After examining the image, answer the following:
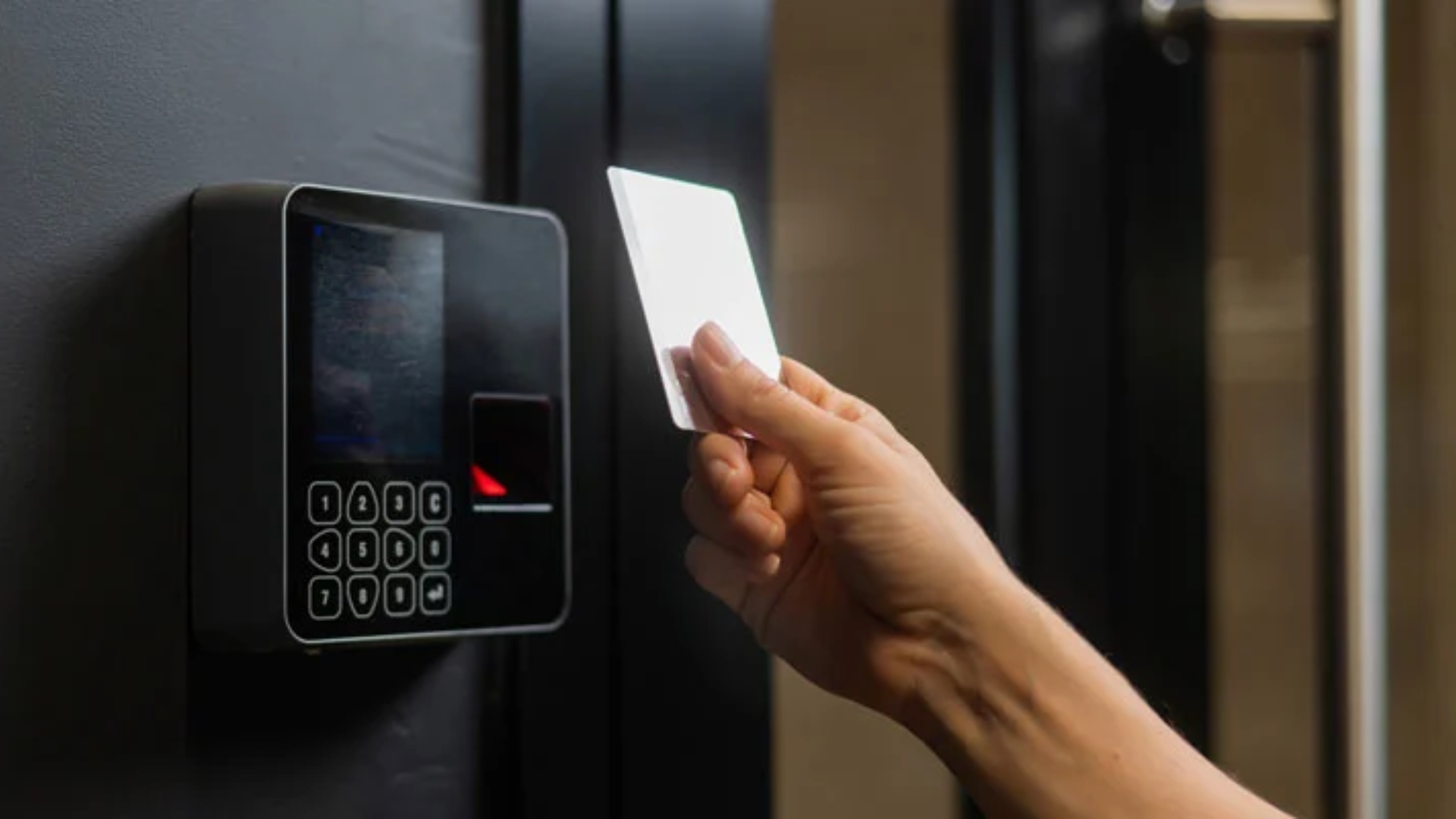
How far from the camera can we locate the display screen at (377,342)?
52cm

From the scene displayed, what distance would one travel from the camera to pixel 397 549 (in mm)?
535

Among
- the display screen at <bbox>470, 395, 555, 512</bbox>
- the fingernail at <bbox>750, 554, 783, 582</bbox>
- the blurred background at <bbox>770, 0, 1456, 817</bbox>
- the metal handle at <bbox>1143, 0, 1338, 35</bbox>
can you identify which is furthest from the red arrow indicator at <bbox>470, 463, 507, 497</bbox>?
the metal handle at <bbox>1143, 0, 1338, 35</bbox>

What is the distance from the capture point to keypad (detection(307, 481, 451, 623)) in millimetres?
511

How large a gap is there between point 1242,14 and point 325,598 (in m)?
0.58

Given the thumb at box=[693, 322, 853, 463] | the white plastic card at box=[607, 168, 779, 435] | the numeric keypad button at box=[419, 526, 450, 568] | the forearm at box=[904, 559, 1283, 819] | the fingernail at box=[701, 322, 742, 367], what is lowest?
the forearm at box=[904, 559, 1283, 819]

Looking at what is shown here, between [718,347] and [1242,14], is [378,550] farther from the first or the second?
[1242,14]

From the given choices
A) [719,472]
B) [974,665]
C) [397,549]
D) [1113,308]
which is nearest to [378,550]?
[397,549]

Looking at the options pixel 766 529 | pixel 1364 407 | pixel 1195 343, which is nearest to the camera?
pixel 766 529

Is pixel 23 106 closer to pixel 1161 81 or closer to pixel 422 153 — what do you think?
pixel 422 153

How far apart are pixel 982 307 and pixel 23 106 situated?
0.53 m

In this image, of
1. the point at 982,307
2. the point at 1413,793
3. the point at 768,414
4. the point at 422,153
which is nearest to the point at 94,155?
the point at 422,153

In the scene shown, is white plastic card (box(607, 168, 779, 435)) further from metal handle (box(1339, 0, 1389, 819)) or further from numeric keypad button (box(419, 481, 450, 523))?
metal handle (box(1339, 0, 1389, 819))

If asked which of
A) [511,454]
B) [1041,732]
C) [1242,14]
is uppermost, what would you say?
[1242,14]

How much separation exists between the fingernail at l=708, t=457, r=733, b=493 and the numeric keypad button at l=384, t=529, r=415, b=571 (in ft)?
0.38
